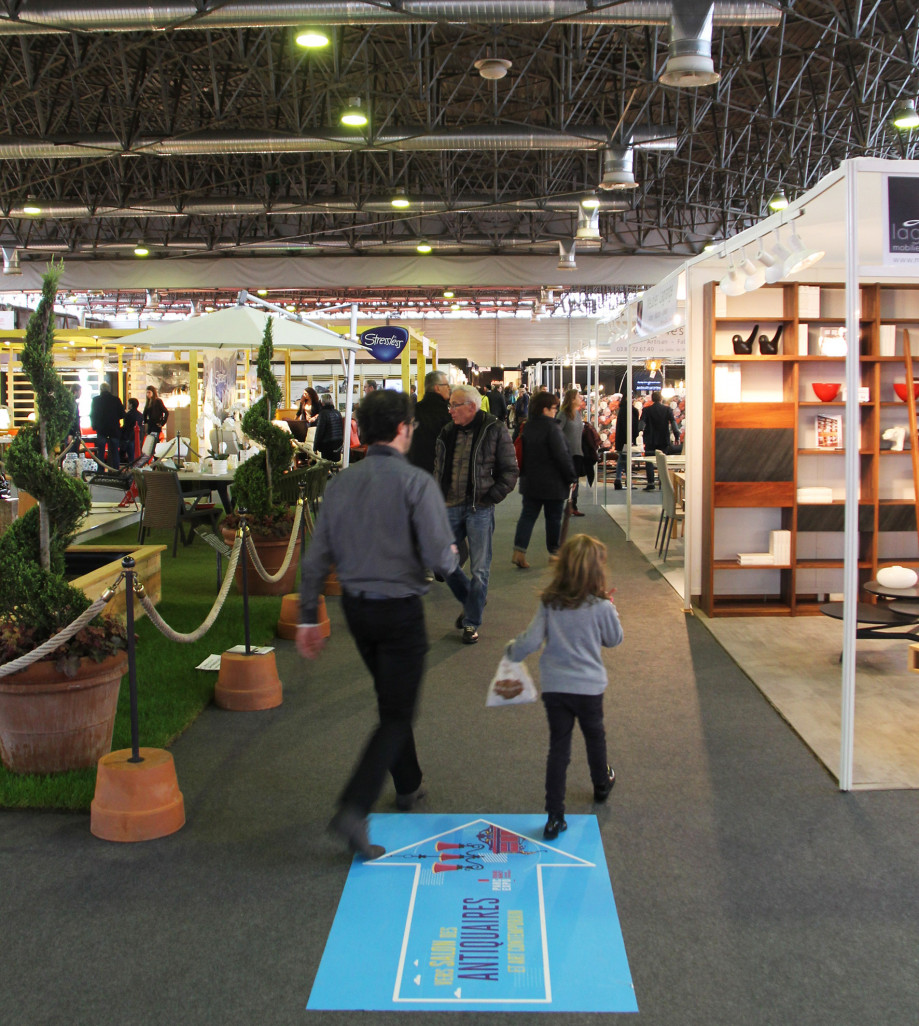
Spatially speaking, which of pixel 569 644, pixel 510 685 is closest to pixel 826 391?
pixel 569 644

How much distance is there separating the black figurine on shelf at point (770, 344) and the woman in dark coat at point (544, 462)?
1.84 metres

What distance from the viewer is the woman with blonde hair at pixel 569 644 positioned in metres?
3.30

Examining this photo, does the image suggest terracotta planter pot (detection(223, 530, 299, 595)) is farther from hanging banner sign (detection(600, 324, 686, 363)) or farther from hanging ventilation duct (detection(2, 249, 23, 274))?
hanging ventilation duct (detection(2, 249, 23, 274))

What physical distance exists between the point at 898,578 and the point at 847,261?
2.25 meters

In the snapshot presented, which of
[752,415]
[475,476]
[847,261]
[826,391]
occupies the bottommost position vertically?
[475,476]

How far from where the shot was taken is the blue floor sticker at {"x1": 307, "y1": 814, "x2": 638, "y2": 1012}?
2.50 metres

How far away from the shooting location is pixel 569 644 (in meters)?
3.31

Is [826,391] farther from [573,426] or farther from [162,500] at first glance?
[162,500]

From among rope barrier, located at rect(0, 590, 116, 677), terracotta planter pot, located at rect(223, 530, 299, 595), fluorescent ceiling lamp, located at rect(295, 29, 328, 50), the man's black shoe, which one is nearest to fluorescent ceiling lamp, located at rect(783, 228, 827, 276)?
the man's black shoe

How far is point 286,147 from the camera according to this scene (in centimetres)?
1236

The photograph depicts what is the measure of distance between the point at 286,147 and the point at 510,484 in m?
8.23

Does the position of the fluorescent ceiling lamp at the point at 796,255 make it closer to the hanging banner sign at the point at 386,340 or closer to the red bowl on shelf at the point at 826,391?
the red bowl on shelf at the point at 826,391

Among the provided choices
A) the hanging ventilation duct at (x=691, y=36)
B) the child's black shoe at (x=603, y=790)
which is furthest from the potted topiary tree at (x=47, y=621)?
the hanging ventilation duct at (x=691, y=36)

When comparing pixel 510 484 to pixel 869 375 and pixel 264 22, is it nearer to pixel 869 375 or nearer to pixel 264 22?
pixel 869 375
